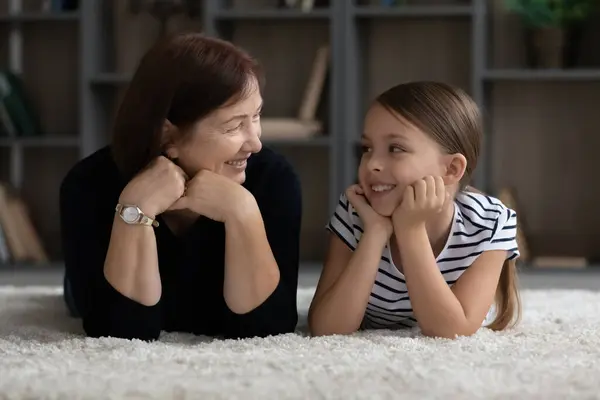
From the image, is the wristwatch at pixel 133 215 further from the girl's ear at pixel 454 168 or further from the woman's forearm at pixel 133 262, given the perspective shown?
the girl's ear at pixel 454 168

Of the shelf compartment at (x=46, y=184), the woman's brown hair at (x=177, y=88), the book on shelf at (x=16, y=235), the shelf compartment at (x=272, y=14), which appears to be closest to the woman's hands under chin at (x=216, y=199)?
the woman's brown hair at (x=177, y=88)

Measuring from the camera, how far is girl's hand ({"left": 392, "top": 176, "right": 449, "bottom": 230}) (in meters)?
1.44

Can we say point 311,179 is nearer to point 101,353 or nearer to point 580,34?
point 580,34

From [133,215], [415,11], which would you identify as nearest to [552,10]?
[415,11]

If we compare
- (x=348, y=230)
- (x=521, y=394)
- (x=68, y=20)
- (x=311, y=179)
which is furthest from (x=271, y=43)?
(x=521, y=394)

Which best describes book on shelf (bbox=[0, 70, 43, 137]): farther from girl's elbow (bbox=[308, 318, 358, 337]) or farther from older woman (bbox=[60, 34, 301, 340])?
girl's elbow (bbox=[308, 318, 358, 337])

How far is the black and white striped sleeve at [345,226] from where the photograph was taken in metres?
1.58

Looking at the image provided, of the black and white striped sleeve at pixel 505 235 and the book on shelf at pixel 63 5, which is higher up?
the book on shelf at pixel 63 5

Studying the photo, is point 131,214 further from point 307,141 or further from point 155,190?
point 307,141

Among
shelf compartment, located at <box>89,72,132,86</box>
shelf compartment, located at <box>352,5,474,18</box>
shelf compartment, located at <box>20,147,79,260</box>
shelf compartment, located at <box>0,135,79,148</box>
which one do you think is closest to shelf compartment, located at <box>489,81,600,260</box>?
shelf compartment, located at <box>352,5,474,18</box>

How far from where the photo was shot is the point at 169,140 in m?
1.56

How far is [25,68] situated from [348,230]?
2698mm

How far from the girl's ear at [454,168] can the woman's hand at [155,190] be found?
18.0 inches

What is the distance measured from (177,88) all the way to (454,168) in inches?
19.6
